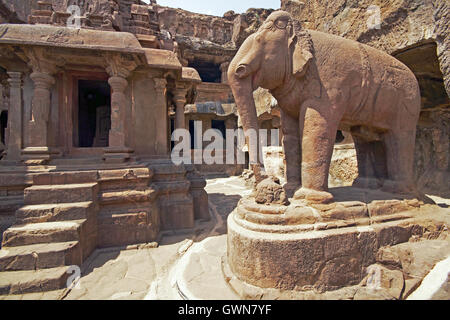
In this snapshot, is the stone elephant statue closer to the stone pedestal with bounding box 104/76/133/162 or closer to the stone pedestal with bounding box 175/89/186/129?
the stone pedestal with bounding box 104/76/133/162

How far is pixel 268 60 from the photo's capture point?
2248 millimetres

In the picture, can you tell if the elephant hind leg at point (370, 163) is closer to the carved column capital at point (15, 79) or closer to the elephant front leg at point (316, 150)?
the elephant front leg at point (316, 150)

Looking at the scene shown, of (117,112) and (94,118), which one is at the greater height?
(94,118)

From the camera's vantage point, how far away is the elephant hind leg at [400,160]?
269cm

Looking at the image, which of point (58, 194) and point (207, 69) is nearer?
point (58, 194)

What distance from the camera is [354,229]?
2.05 meters

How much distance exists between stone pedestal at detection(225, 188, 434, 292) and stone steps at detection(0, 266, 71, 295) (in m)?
2.10

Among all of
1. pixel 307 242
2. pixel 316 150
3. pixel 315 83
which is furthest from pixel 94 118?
pixel 307 242

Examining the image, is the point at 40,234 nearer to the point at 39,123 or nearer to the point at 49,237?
the point at 49,237

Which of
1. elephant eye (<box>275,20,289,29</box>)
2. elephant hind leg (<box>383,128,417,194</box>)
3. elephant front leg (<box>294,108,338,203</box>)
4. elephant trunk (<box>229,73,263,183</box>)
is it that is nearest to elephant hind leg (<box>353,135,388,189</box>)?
elephant hind leg (<box>383,128,417,194</box>)

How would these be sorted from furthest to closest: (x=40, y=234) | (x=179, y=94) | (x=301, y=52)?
(x=179, y=94) → (x=40, y=234) → (x=301, y=52)

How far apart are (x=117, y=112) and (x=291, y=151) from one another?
3.34 m
